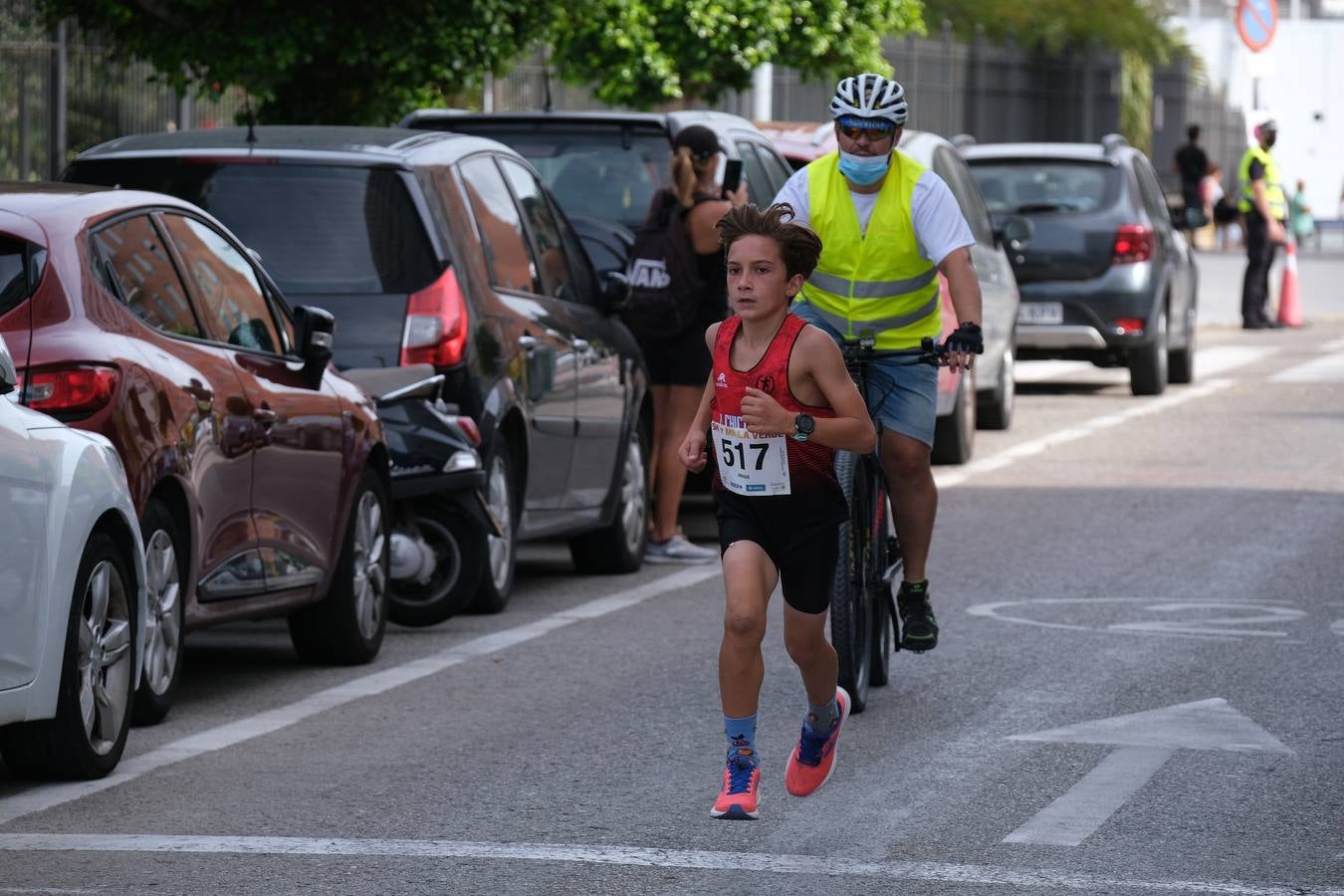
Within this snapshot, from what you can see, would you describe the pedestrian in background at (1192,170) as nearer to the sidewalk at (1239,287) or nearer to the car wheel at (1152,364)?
the sidewalk at (1239,287)

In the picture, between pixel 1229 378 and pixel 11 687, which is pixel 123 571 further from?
pixel 1229 378

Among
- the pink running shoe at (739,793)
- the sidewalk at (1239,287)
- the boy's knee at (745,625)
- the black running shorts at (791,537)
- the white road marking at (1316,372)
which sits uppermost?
the black running shorts at (791,537)

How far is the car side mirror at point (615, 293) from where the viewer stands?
11.9 m

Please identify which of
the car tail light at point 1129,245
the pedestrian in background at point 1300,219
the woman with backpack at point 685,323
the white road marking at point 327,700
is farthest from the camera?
the pedestrian in background at point 1300,219

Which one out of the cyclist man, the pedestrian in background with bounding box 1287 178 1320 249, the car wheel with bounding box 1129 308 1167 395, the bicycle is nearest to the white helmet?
the cyclist man

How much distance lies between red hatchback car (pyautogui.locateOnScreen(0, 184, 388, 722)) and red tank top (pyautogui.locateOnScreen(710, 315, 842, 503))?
1816 millimetres

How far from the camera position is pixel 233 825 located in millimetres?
6754

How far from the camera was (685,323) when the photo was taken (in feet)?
40.5

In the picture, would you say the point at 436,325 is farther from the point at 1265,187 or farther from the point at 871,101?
the point at 1265,187

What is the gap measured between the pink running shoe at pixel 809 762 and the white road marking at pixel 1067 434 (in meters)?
7.65

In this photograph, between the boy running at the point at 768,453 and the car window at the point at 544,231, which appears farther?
the car window at the point at 544,231

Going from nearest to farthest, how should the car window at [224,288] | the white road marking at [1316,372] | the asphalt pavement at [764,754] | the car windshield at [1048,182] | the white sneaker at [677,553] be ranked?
the asphalt pavement at [764,754]
the car window at [224,288]
the white sneaker at [677,553]
the car windshield at [1048,182]
the white road marking at [1316,372]

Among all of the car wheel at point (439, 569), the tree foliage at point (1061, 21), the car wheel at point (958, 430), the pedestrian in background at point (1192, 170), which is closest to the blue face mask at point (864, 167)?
the car wheel at point (439, 569)

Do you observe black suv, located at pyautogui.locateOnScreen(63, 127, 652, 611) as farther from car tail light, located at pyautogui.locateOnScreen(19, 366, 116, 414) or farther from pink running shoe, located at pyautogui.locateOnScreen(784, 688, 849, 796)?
pink running shoe, located at pyautogui.locateOnScreen(784, 688, 849, 796)
